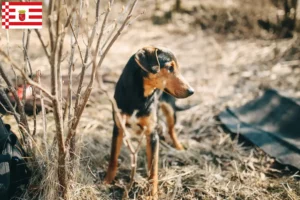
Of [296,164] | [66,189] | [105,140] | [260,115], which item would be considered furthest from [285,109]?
[66,189]

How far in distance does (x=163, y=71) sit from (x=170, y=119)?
1.23 m

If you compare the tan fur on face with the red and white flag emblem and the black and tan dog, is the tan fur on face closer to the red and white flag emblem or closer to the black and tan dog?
the black and tan dog

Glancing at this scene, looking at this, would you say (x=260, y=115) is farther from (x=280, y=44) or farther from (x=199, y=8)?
(x=199, y=8)

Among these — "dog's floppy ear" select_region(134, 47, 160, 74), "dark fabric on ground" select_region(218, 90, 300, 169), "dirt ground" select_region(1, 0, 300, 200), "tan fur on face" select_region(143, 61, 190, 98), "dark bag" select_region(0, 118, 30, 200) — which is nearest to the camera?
"dark bag" select_region(0, 118, 30, 200)

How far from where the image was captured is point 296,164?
136 inches

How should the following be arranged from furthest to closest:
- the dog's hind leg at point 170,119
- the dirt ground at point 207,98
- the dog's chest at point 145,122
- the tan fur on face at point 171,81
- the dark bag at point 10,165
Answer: the dog's hind leg at point 170,119 → the dirt ground at point 207,98 → the dog's chest at point 145,122 → the tan fur on face at point 171,81 → the dark bag at point 10,165

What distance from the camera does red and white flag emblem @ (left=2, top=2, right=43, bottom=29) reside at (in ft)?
7.80

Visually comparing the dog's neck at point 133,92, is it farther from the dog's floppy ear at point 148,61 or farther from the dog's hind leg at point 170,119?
the dog's hind leg at point 170,119

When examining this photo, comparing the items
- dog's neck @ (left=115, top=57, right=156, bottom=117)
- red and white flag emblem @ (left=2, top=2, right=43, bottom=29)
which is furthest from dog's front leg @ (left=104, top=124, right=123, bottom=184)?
red and white flag emblem @ (left=2, top=2, right=43, bottom=29)

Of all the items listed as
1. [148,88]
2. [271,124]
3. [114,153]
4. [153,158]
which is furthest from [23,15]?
[271,124]

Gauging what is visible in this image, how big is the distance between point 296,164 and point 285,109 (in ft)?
3.27

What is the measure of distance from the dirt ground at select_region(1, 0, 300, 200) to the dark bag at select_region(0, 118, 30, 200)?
49 cm

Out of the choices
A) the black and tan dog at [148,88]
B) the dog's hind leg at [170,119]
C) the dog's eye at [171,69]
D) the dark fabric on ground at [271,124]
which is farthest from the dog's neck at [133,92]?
the dark fabric on ground at [271,124]

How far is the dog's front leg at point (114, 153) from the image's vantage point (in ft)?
10.1
